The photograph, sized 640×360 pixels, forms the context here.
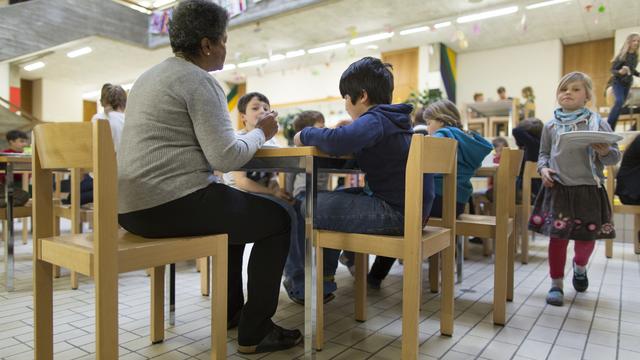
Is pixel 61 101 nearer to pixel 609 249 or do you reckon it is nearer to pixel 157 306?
pixel 157 306

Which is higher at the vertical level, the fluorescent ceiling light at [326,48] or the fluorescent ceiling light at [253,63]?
the fluorescent ceiling light at [326,48]

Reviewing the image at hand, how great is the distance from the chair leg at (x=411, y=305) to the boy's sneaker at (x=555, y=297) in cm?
109

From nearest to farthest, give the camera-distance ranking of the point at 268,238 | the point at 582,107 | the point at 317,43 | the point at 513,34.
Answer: the point at 268,238
the point at 582,107
the point at 513,34
the point at 317,43

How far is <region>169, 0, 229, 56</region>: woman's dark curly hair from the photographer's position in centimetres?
121

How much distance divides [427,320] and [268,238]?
0.83 meters

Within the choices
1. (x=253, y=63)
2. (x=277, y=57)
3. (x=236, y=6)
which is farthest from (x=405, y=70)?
(x=236, y=6)

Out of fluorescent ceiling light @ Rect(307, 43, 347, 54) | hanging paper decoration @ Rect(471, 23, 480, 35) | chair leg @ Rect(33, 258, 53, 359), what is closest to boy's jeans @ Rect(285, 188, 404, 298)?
chair leg @ Rect(33, 258, 53, 359)

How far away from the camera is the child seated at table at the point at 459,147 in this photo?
1917mm

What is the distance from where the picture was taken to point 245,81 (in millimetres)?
11852

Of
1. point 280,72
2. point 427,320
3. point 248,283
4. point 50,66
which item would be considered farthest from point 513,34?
point 50,66

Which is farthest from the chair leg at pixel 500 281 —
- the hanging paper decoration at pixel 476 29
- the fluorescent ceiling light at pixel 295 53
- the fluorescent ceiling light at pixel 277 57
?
the fluorescent ceiling light at pixel 277 57

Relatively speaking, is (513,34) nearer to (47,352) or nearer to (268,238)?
(268,238)

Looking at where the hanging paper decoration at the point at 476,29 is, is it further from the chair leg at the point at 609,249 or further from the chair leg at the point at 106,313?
Result: the chair leg at the point at 106,313

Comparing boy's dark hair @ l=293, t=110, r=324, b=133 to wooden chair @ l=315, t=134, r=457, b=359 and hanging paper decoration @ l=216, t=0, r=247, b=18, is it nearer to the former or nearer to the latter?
wooden chair @ l=315, t=134, r=457, b=359
